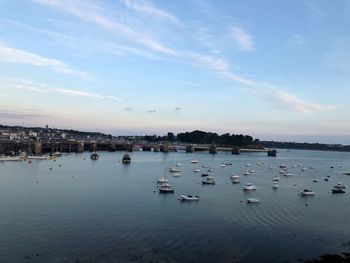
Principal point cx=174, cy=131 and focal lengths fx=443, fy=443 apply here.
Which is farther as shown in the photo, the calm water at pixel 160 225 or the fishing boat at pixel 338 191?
the fishing boat at pixel 338 191

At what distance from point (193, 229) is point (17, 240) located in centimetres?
1426

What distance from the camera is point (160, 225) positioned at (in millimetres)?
39219

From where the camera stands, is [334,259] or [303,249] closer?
[334,259]

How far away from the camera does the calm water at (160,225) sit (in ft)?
99.8

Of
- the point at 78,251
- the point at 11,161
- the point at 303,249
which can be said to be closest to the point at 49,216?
the point at 78,251

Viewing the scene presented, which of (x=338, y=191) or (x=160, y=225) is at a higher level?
(x=338, y=191)

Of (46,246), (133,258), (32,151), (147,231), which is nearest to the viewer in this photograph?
(133,258)

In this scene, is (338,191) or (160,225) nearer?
(160,225)

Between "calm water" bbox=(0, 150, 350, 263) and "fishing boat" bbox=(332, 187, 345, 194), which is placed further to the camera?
"fishing boat" bbox=(332, 187, 345, 194)

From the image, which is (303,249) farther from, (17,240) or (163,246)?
(17,240)

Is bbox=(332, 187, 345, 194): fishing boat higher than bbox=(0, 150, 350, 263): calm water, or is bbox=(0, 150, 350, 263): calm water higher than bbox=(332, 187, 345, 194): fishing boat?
bbox=(332, 187, 345, 194): fishing boat

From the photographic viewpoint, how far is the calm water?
30422mm

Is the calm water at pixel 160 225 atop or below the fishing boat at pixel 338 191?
below

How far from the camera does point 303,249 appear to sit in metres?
32.8
